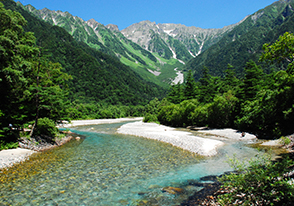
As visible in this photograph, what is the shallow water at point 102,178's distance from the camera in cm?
1049

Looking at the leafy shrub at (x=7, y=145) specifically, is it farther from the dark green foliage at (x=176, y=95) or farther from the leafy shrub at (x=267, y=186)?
the dark green foliage at (x=176, y=95)

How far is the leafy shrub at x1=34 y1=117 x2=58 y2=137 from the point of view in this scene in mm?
25391

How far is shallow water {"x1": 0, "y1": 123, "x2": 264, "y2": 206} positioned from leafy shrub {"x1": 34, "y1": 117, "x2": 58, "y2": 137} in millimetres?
5936

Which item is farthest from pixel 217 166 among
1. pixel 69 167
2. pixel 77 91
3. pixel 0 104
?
pixel 77 91

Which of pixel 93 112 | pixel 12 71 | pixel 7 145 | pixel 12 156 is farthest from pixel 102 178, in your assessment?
pixel 93 112

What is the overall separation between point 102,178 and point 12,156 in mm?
11500

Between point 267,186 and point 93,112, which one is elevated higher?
point 93,112

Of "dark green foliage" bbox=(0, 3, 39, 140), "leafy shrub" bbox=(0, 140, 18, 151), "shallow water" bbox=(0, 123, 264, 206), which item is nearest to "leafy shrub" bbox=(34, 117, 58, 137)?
"dark green foliage" bbox=(0, 3, 39, 140)

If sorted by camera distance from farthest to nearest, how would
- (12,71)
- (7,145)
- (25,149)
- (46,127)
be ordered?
(46,127), (25,149), (7,145), (12,71)

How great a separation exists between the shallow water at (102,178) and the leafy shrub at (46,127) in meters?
5.94

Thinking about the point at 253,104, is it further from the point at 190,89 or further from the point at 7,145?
the point at 7,145

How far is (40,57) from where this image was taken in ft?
82.0

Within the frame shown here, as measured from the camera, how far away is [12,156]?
18.5 m

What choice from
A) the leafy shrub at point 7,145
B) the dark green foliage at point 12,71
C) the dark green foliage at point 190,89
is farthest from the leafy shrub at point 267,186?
the dark green foliage at point 190,89
